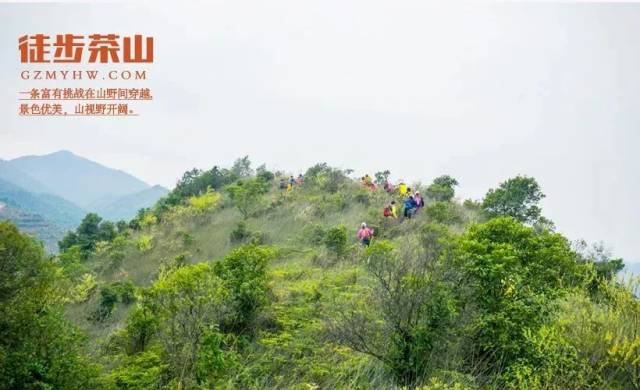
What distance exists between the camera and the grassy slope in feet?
18.5

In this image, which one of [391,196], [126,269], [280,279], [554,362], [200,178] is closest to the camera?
[554,362]

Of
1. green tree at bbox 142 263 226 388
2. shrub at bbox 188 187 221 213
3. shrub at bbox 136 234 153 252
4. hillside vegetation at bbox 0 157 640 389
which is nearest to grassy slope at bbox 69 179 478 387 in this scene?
hillside vegetation at bbox 0 157 640 389

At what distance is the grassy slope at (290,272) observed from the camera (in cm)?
564

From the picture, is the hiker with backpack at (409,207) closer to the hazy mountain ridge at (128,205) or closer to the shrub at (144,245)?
the shrub at (144,245)

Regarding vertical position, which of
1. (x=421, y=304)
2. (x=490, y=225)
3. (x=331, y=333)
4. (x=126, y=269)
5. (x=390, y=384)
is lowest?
(x=126, y=269)

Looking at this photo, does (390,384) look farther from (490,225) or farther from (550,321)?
(490,225)

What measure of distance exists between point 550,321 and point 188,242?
44.9 ft

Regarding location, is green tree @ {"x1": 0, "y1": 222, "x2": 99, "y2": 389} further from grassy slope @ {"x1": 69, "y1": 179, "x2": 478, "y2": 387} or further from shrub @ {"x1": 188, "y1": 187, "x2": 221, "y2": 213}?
shrub @ {"x1": 188, "y1": 187, "x2": 221, "y2": 213}

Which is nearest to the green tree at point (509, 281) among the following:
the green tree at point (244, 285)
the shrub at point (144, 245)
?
the green tree at point (244, 285)

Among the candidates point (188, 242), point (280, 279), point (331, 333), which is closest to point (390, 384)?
point (331, 333)

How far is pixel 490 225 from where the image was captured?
20.0 feet

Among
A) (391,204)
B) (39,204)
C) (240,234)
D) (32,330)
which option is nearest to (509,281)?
(32,330)

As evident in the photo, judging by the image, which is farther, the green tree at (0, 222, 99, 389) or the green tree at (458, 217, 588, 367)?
the green tree at (458, 217, 588, 367)

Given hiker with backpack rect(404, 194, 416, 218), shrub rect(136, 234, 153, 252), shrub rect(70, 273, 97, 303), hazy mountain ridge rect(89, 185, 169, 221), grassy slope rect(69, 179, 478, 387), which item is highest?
hiker with backpack rect(404, 194, 416, 218)
